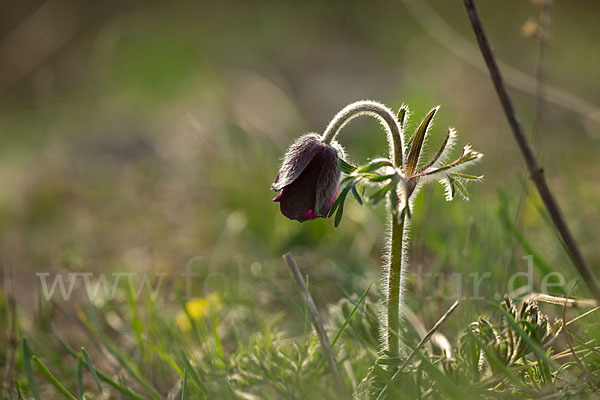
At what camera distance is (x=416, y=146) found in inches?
45.1

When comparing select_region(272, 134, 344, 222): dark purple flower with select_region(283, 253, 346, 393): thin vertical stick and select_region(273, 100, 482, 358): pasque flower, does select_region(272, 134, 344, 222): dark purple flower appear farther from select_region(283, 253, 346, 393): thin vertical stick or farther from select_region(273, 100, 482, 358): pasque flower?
select_region(283, 253, 346, 393): thin vertical stick

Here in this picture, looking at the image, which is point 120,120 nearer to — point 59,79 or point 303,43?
point 59,79

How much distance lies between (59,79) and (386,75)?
3.24m

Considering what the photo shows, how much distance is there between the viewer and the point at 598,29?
454cm

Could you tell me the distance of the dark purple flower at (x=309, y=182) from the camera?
1147mm

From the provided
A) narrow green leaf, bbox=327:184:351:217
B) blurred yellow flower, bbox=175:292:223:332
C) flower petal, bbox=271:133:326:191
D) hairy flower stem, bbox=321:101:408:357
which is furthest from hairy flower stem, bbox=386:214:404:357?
blurred yellow flower, bbox=175:292:223:332

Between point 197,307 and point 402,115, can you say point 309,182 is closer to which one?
point 402,115

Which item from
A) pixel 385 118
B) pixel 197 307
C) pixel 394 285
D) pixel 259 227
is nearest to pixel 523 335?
pixel 394 285

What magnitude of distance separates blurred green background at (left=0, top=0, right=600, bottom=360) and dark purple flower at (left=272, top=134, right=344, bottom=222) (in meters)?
0.44

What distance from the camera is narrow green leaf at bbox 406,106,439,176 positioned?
→ 1.13 metres

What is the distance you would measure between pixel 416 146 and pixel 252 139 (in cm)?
174

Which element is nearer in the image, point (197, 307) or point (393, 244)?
point (393, 244)

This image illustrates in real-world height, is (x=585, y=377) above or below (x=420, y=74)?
below

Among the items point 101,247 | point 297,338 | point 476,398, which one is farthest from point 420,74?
point 476,398
